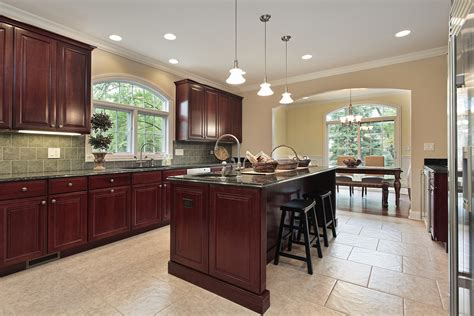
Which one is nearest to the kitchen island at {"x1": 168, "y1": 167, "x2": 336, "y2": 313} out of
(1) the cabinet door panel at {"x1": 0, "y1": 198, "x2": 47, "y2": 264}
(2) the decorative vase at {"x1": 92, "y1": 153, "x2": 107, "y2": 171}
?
(1) the cabinet door panel at {"x1": 0, "y1": 198, "x2": 47, "y2": 264}

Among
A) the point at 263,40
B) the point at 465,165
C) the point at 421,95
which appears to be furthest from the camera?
the point at 421,95

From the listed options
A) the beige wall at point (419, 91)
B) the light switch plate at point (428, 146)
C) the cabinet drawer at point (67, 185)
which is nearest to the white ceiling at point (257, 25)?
the beige wall at point (419, 91)

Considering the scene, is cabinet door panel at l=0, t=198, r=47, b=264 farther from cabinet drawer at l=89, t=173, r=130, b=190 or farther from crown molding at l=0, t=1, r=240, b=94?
crown molding at l=0, t=1, r=240, b=94

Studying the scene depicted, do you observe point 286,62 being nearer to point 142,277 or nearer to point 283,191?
point 283,191

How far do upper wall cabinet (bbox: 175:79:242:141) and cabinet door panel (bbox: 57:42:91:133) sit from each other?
5.89 feet

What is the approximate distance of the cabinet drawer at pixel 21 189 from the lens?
220 cm

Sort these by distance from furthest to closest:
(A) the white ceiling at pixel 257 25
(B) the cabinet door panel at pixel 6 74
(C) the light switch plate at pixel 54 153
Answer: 1. (C) the light switch plate at pixel 54 153
2. (A) the white ceiling at pixel 257 25
3. (B) the cabinet door panel at pixel 6 74

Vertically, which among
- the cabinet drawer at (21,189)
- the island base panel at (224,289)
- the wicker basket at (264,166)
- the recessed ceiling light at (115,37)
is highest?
the recessed ceiling light at (115,37)

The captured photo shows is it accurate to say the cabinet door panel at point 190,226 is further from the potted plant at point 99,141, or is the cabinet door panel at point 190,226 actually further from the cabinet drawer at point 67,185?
the potted plant at point 99,141

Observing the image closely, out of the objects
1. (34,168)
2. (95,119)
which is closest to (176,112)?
(95,119)

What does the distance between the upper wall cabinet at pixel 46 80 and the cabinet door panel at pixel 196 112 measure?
189cm

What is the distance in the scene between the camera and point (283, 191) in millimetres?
2787

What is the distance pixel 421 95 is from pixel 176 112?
4.39 metres

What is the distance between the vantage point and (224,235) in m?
1.93
